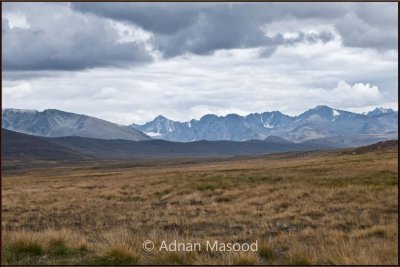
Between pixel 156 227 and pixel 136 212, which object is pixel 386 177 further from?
pixel 156 227

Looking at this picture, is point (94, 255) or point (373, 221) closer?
point (94, 255)

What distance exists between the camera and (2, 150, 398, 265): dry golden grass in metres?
12.3

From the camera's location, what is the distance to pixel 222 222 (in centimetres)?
2153

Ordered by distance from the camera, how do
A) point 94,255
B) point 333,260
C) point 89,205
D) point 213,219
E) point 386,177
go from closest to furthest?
point 333,260
point 94,255
point 213,219
point 89,205
point 386,177

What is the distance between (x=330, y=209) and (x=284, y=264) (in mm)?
13149

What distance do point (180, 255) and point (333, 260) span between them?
360cm

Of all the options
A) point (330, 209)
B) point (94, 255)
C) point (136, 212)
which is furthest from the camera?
point (136, 212)

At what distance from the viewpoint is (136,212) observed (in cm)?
2692

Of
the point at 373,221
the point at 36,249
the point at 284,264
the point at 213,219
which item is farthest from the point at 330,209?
the point at 36,249

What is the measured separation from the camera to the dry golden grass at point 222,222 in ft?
40.2

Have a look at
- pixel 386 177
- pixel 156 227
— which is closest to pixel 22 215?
pixel 156 227

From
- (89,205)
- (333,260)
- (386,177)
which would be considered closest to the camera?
(333,260)

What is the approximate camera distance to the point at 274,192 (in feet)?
107

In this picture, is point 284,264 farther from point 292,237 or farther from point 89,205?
point 89,205
